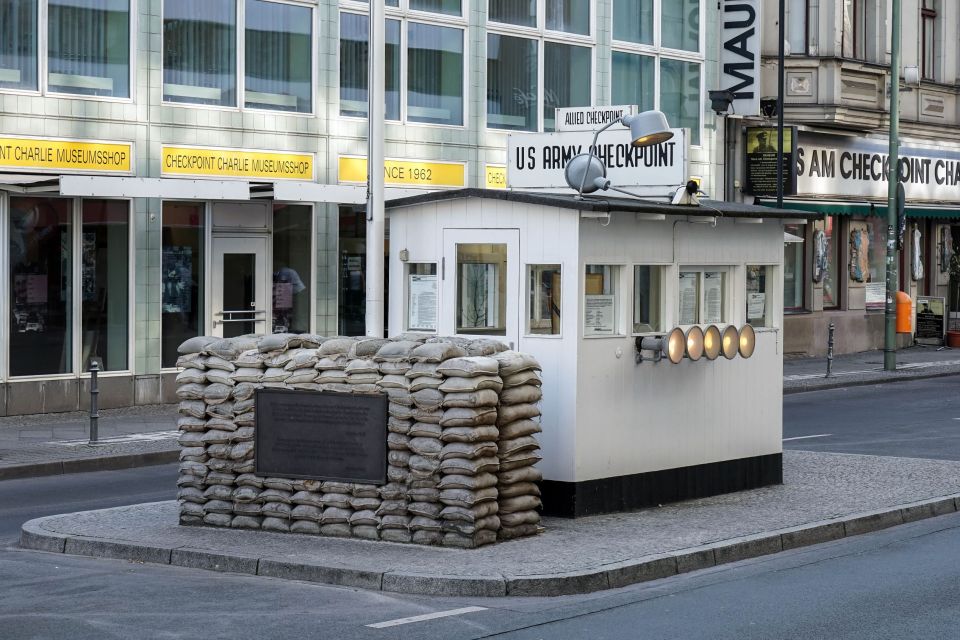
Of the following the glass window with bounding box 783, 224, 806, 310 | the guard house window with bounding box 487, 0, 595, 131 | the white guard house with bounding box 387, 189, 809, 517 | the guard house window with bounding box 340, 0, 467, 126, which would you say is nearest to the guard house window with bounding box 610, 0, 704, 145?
the guard house window with bounding box 487, 0, 595, 131

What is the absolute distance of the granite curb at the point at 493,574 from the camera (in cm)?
899

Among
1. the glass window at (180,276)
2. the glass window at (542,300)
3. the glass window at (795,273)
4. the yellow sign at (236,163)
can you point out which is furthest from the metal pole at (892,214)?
the glass window at (542,300)

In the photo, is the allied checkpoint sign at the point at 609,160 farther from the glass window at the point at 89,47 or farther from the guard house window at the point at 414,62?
the guard house window at the point at 414,62

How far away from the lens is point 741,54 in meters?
30.9

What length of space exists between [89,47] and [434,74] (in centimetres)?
671

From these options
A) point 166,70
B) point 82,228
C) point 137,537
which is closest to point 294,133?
point 166,70

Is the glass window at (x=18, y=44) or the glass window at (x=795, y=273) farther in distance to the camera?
the glass window at (x=795, y=273)

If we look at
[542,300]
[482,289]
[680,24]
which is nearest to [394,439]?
[542,300]

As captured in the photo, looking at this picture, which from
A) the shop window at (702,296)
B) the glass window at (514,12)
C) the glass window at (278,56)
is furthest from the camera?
the glass window at (514,12)

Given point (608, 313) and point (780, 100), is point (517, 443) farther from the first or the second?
point (780, 100)

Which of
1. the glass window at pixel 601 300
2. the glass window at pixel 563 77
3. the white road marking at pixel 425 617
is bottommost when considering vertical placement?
the white road marking at pixel 425 617

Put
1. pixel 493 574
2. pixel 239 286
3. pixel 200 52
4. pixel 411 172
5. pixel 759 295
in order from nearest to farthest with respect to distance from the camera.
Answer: pixel 493 574 < pixel 759 295 < pixel 200 52 < pixel 239 286 < pixel 411 172

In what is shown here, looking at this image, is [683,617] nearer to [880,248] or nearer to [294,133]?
[294,133]

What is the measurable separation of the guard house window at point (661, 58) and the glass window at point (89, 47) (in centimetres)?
1103
